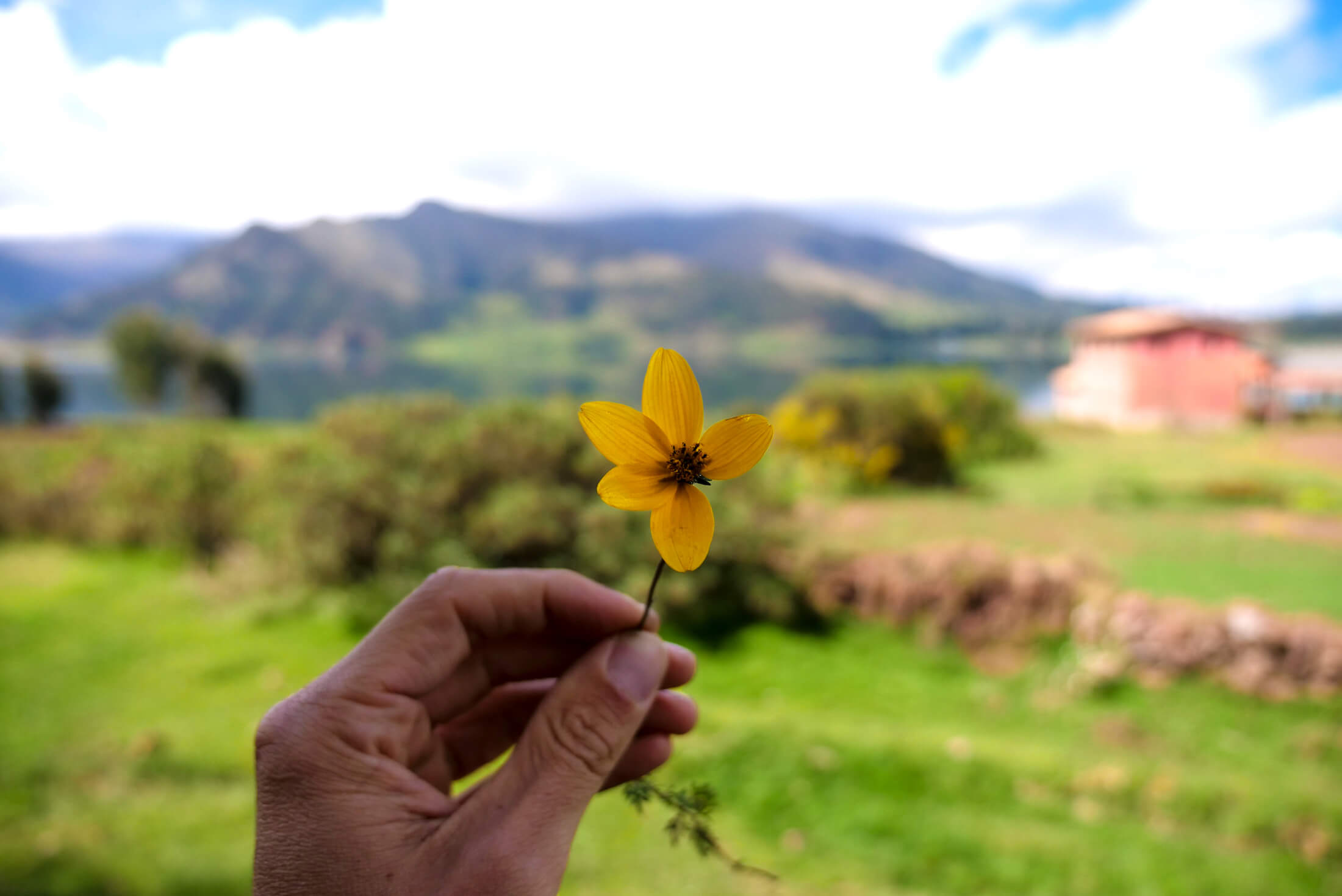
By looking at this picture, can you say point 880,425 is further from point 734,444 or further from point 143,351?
point 143,351

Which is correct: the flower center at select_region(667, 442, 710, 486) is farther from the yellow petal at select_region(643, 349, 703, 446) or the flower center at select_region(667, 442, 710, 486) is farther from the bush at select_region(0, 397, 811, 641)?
the bush at select_region(0, 397, 811, 641)

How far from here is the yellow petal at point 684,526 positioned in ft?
2.50

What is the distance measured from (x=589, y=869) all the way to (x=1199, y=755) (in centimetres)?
337

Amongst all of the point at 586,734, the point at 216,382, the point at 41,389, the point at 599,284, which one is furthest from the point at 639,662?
the point at 599,284

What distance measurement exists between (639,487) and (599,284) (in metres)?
130

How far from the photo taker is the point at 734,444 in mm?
814

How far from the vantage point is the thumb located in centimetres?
111

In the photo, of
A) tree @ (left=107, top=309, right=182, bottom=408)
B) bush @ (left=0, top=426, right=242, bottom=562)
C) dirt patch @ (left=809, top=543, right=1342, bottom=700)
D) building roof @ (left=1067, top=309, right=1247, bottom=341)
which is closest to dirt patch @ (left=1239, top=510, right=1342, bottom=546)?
dirt patch @ (left=809, top=543, right=1342, bottom=700)

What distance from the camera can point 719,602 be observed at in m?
5.28

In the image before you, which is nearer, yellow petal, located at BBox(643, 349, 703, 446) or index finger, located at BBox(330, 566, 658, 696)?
yellow petal, located at BBox(643, 349, 703, 446)

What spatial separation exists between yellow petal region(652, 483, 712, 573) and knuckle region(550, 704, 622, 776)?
48 centimetres

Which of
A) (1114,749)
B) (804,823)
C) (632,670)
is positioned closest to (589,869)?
(804,823)

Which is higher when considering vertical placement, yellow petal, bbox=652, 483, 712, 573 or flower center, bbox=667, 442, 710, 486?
flower center, bbox=667, 442, 710, 486

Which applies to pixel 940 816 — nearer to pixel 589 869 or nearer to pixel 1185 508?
pixel 589 869
